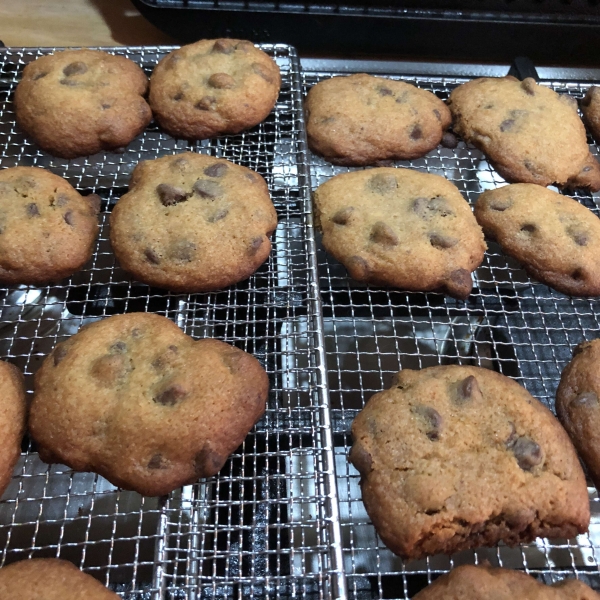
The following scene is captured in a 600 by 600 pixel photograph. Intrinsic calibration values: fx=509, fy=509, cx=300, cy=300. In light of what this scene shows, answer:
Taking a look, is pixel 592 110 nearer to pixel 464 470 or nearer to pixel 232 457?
pixel 464 470

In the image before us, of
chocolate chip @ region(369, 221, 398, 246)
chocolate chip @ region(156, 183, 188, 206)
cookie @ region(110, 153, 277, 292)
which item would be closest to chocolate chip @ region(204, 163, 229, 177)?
cookie @ region(110, 153, 277, 292)

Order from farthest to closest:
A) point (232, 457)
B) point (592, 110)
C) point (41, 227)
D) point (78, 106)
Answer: point (592, 110) < point (78, 106) < point (41, 227) < point (232, 457)

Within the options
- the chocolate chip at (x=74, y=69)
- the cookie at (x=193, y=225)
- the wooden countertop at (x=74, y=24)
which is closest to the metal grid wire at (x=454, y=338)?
the cookie at (x=193, y=225)

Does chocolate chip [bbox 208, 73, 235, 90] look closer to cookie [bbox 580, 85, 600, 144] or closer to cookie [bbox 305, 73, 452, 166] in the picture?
cookie [bbox 305, 73, 452, 166]

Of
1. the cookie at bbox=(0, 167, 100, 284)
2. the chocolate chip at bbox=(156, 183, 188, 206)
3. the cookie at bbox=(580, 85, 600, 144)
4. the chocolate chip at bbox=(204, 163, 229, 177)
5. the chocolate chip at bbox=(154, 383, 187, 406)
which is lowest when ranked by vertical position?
the chocolate chip at bbox=(154, 383, 187, 406)

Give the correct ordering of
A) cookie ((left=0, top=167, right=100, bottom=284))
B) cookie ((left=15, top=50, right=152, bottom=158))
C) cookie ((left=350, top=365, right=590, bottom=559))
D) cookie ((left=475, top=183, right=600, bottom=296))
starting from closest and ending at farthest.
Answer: cookie ((left=350, top=365, right=590, bottom=559)), cookie ((left=0, top=167, right=100, bottom=284)), cookie ((left=475, top=183, right=600, bottom=296)), cookie ((left=15, top=50, right=152, bottom=158))

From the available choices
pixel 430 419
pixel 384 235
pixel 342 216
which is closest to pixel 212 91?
pixel 342 216

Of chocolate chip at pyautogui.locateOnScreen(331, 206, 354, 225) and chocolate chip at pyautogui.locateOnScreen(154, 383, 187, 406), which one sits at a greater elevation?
chocolate chip at pyautogui.locateOnScreen(331, 206, 354, 225)
